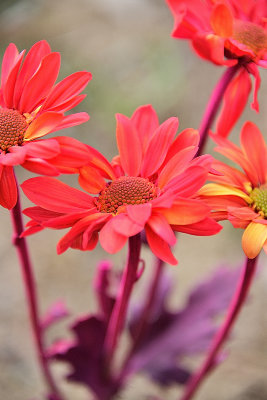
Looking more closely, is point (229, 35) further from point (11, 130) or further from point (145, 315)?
point (145, 315)

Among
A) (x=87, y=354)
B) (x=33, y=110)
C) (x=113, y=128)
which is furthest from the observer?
(x=113, y=128)

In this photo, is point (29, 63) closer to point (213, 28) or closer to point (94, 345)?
point (213, 28)

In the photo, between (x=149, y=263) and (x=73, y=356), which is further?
(x=149, y=263)

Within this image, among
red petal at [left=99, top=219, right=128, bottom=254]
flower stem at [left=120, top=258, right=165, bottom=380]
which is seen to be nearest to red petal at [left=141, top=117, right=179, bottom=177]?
red petal at [left=99, top=219, right=128, bottom=254]

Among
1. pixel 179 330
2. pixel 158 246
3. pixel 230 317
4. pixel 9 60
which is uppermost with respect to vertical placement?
pixel 9 60

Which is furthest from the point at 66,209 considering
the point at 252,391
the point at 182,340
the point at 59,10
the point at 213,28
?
the point at 59,10

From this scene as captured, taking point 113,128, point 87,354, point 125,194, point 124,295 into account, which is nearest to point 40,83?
point 125,194

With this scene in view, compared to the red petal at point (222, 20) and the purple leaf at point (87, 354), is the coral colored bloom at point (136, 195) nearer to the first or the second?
the red petal at point (222, 20)
